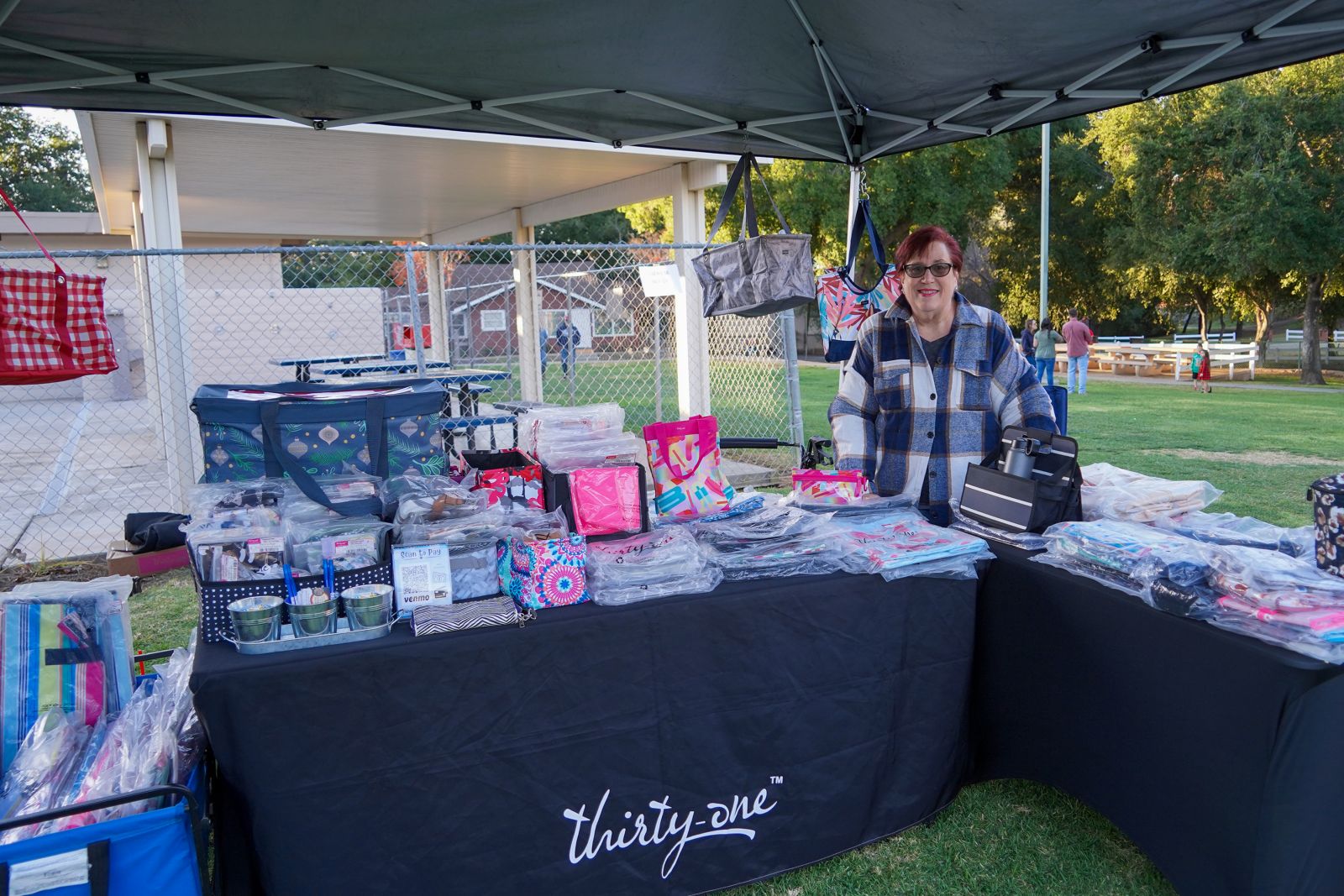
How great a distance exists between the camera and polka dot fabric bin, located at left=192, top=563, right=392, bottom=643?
2016mm

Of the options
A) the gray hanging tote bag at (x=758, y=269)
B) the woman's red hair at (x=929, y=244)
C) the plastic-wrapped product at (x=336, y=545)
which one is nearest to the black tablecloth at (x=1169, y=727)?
the woman's red hair at (x=929, y=244)

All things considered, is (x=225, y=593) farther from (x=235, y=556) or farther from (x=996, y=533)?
(x=996, y=533)

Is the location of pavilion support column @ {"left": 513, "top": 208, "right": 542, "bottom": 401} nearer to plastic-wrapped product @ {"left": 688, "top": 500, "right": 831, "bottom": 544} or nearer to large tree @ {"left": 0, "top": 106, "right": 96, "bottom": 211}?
plastic-wrapped product @ {"left": 688, "top": 500, "right": 831, "bottom": 544}

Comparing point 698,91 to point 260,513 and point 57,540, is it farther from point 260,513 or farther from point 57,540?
point 57,540

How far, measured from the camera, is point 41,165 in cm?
4194

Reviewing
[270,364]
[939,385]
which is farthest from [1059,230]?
[939,385]

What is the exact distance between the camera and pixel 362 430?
10.3ft

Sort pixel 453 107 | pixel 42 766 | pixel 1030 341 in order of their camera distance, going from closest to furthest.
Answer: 1. pixel 42 766
2. pixel 453 107
3. pixel 1030 341

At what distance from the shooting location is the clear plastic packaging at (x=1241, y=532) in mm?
2291

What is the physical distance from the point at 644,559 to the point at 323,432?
135cm

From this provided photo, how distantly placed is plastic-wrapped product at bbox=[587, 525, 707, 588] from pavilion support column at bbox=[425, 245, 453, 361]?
1210cm

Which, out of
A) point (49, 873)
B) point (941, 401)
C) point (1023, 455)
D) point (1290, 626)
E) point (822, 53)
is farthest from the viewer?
point (822, 53)

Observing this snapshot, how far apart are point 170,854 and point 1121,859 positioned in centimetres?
232

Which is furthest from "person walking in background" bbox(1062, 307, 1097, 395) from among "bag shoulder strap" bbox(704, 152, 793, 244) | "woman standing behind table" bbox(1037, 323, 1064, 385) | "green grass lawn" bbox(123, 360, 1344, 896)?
"bag shoulder strap" bbox(704, 152, 793, 244)
